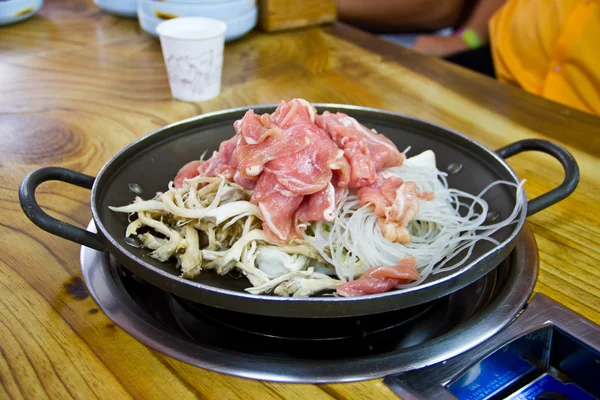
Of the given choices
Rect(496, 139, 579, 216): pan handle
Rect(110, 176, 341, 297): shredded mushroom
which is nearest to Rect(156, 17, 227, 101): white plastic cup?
Rect(110, 176, 341, 297): shredded mushroom

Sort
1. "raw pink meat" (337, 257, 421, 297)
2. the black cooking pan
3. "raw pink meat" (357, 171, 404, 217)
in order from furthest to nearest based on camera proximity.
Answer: "raw pink meat" (357, 171, 404, 217) < "raw pink meat" (337, 257, 421, 297) < the black cooking pan

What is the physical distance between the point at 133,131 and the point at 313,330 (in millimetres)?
1083

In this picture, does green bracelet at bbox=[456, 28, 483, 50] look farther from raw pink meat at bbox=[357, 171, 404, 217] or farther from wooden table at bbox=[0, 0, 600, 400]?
raw pink meat at bbox=[357, 171, 404, 217]

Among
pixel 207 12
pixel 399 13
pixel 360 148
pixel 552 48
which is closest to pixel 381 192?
pixel 360 148

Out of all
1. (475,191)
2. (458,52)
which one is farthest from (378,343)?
(458,52)

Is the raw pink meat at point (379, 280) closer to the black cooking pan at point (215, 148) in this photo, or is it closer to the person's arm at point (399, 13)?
the black cooking pan at point (215, 148)

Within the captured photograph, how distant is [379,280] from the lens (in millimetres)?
1163

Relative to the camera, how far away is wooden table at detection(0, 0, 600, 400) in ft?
3.47

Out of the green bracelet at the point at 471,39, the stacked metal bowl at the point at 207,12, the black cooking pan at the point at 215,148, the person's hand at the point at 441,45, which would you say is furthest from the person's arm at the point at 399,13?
the black cooking pan at the point at 215,148

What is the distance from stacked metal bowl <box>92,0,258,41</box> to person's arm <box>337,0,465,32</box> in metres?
1.59

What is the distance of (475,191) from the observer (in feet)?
4.78

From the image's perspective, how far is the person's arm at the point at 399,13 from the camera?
13.5 ft

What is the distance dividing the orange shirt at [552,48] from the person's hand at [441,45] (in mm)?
410

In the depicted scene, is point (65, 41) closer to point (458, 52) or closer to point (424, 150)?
point (424, 150)
